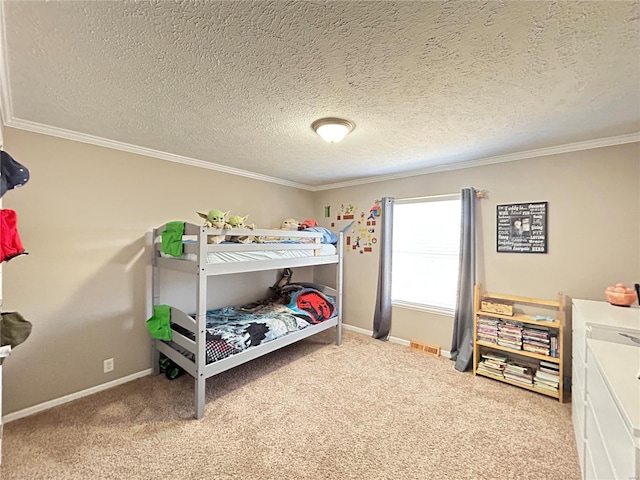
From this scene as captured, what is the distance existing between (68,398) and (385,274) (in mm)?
3349

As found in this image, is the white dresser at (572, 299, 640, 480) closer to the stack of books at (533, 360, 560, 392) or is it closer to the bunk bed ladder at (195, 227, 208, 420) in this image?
the stack of books at (533, 360, 560, 392)

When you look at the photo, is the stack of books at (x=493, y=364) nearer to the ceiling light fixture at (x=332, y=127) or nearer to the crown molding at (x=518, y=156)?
the crown molding at (x=518, y=156)

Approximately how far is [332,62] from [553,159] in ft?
8.12

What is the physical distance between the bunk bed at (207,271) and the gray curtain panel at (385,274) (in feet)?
3.04

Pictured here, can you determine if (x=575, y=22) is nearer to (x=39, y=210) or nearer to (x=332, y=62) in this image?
(x=332, y=62)

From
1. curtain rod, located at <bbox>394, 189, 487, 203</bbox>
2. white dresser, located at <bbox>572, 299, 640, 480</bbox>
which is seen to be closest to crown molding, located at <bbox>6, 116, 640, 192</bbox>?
curtain rod, located at <bbox>394, 189, 487, 203</bbox>

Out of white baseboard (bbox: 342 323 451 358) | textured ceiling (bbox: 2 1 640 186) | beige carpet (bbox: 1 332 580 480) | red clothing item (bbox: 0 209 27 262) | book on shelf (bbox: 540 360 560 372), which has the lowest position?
beige carpet (bbox: 1 332 580 480)

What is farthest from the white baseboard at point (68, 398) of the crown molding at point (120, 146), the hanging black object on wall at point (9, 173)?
the crown molding at point (120, 146)

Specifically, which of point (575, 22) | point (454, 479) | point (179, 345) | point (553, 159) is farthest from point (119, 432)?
point (553, 159)

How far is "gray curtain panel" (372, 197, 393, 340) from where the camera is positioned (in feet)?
11.9

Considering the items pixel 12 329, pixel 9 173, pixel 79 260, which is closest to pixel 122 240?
pixel 79 260

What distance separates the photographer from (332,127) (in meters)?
2.02

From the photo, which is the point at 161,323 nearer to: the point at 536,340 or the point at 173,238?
the point at 173,238

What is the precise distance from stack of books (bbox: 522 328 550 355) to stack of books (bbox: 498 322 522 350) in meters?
0.04
